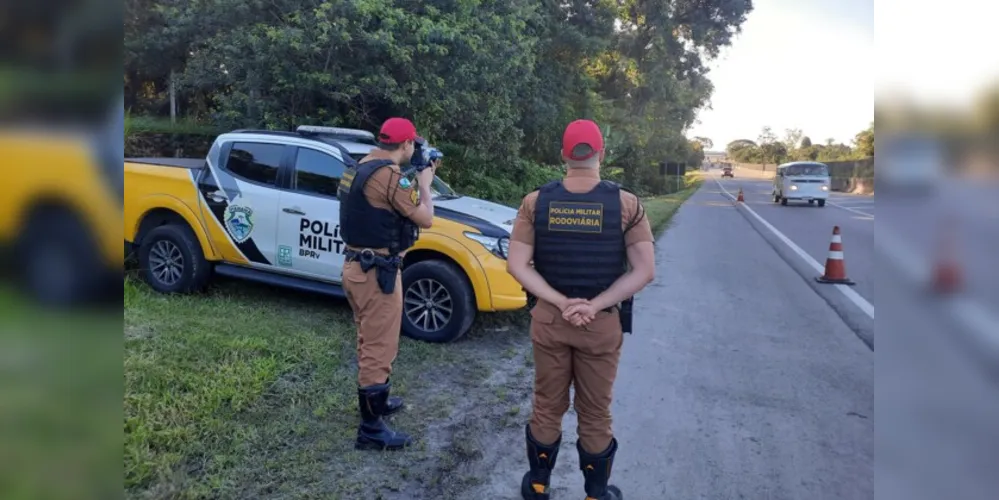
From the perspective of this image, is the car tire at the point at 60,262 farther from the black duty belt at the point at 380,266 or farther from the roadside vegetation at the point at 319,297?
the black duty belt at the point at 380,266

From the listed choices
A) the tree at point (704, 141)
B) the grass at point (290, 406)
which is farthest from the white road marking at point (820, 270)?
the tree at point (704, 141)

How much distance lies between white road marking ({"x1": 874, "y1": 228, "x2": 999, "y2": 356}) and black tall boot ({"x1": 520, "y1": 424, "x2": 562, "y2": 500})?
243 cm

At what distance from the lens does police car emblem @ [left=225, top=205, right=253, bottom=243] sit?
6.39m

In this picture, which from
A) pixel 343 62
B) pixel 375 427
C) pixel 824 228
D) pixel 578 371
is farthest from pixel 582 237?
pixel 824 228

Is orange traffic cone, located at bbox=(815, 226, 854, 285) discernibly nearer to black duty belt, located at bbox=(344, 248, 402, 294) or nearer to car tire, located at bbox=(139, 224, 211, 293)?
black duty belt, located at bbox=(344, 248, 402, 294)

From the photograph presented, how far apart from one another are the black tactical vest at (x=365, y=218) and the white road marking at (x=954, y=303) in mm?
3099

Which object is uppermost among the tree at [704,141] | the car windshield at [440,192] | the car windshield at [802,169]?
the tree at [704,141]

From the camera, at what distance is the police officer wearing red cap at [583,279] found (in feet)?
10.3

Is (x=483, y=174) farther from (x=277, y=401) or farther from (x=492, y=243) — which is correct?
(x=277, y=401)

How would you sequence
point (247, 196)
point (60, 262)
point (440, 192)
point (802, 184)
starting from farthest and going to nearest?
point (802, 184) < point (440, 192) < point (247, 196) < point (60, 262)

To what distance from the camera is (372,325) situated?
3.93 m

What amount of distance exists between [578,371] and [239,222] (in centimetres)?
436

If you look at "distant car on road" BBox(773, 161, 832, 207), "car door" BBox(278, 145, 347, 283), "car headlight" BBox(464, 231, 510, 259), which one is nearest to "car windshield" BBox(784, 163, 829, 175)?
"distant car on road" BBox(773, 161, 832, 207)

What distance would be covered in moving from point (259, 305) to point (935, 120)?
6.40m
